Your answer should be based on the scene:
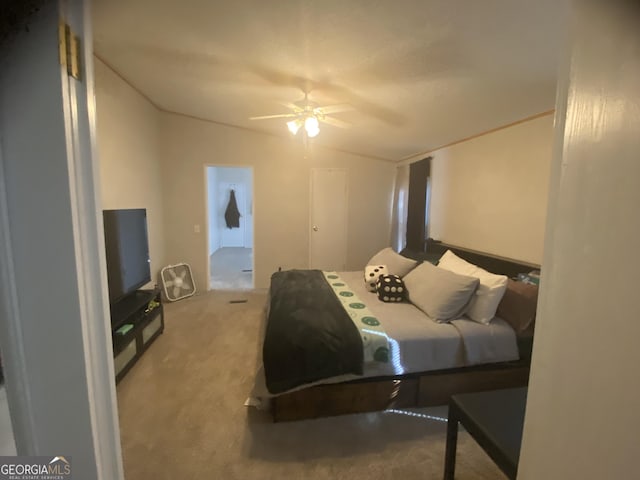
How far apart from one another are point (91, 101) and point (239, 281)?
4861 millimetres

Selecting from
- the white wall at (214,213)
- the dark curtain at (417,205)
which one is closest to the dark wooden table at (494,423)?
the dark curtain at (417,205)

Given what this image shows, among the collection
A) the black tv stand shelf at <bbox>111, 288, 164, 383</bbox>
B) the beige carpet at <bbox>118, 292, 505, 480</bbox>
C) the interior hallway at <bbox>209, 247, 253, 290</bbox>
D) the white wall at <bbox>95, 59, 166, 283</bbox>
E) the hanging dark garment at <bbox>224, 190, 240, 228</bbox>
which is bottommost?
the beige carpet at <bbox>118, 292, 505, 480</bbox>

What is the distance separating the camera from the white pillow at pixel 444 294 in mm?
2178

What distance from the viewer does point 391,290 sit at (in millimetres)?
2615

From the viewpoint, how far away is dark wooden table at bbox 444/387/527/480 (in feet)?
3.49

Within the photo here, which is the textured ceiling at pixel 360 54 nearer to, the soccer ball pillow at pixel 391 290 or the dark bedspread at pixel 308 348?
the soccer ball pillow at pixel 391 290

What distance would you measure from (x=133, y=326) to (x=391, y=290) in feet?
7.53

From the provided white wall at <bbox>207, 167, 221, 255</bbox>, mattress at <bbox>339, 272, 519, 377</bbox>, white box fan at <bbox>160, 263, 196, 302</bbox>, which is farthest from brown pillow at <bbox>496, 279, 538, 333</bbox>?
white wall at <bbox>207, 167, 221, 255</bbox>

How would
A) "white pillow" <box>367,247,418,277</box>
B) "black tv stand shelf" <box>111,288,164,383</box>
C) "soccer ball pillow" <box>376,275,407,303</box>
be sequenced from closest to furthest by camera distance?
"black tv stand shelf" <box>111,288,164,383</box>
"soccer ball pillow" <box>376,275,407,303</box>
"white pillow" <box>367,247,418,277</box>

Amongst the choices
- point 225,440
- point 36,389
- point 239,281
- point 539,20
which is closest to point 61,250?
point 36,389

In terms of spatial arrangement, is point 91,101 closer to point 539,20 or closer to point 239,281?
point 539,20

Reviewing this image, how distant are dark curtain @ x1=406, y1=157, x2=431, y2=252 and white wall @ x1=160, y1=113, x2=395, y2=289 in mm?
785

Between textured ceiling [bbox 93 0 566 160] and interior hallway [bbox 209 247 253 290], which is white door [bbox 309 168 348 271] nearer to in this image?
interior hallway [bbox 209 247 253 290]

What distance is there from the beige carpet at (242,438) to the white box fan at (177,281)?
5.97 ft
